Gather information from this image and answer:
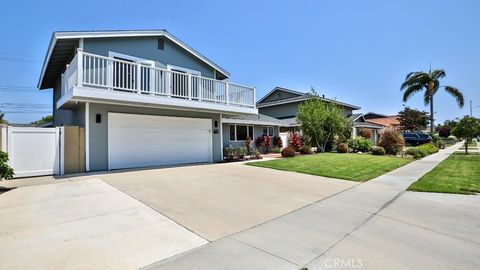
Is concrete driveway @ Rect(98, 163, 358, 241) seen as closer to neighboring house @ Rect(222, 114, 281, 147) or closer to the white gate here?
the white gate

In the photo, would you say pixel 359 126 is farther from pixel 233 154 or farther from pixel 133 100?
pixel 133 100

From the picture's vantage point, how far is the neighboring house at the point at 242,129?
19.6 meters

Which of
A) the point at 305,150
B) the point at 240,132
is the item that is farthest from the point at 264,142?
the point at 305,150

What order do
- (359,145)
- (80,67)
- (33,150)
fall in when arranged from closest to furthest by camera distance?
Answer: 1. (80,67)
2. (33,150)
3. (359,145)

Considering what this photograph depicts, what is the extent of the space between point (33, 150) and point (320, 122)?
18.8 m

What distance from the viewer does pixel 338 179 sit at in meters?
10.4

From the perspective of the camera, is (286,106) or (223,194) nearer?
(223,194)

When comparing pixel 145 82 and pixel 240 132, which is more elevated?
pixel 145 82

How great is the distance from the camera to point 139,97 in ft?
36.0

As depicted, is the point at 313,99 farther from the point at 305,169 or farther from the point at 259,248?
the point at 259,248

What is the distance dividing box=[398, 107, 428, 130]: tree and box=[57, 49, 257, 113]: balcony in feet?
126

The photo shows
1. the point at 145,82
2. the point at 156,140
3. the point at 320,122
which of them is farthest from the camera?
the point at 320,122

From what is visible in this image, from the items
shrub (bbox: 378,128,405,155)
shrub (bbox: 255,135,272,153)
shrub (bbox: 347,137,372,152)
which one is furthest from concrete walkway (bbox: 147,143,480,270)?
shrub (bbox: 347,137,372,152)

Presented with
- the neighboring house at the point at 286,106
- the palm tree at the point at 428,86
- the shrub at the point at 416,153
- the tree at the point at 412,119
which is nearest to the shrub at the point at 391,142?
the shrub at the point at 416,153
